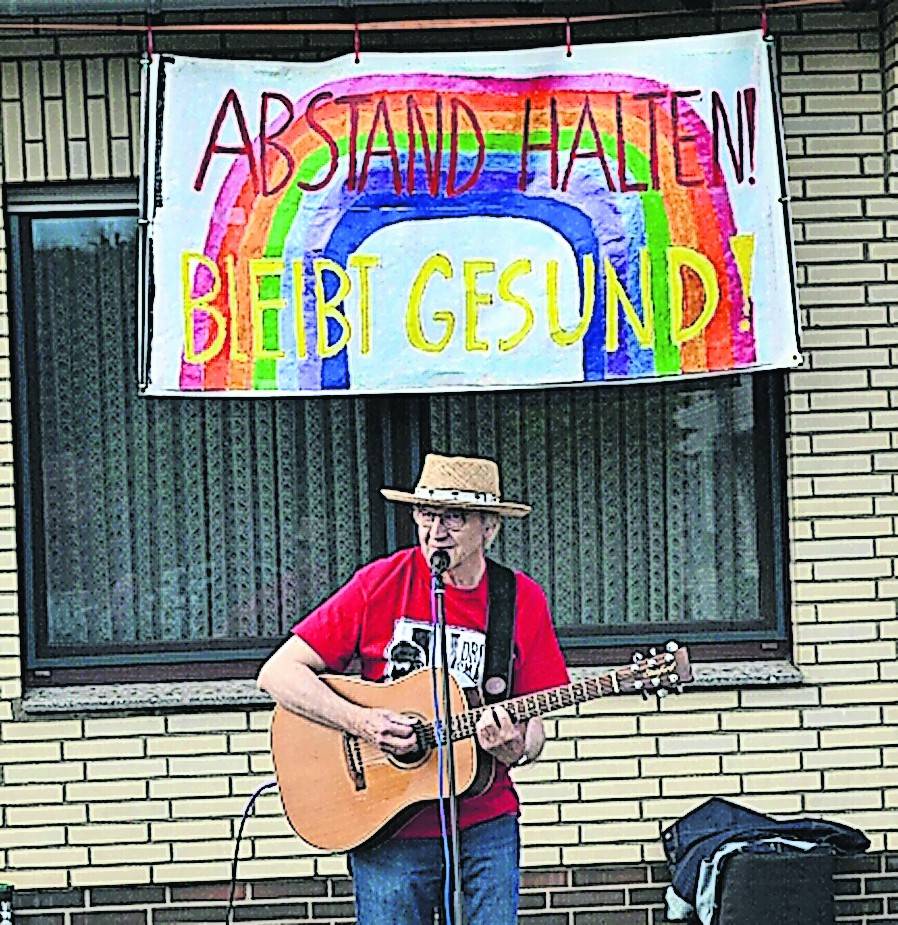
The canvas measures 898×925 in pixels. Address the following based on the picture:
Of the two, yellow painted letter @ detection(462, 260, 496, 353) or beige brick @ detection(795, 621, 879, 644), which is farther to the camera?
beige brick @ detection(795, 621, 879, 644)

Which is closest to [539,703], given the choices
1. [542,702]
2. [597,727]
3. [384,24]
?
[542,702]

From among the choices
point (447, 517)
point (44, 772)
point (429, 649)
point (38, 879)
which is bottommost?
point (38, 879)

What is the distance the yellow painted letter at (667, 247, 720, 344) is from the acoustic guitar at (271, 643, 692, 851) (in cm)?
152

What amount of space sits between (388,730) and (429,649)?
0.76ft

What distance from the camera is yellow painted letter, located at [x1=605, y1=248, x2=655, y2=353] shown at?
21.5 ft

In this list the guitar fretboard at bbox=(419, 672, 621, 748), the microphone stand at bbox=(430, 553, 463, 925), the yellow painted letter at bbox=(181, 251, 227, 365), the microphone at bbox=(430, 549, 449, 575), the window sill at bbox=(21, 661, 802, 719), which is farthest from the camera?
the window sill at bbox=(21, 661, 802, 719)

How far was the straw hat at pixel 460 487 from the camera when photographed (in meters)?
5.26

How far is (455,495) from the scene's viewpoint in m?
5.31

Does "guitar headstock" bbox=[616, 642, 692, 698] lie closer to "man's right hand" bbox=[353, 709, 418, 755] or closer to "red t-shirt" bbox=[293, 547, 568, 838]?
"red t-shirt" bbox=[293, 547, 568, 838]

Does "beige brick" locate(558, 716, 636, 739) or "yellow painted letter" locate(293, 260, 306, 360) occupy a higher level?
"yellow painted letter" locate(293, 260, 306, 360)

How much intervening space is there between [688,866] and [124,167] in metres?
2.91

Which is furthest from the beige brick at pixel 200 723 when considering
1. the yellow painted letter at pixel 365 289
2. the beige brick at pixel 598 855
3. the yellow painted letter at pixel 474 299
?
the yellow painted letter at pixel 474 299

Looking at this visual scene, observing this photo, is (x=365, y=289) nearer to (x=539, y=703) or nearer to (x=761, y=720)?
(x=539, y=703)

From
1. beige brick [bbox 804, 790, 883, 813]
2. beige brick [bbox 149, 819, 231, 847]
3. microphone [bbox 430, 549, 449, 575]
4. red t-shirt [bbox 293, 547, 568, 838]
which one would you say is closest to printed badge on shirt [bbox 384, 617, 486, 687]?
red t-shirt [bbox 293, 547, 568, 838]
